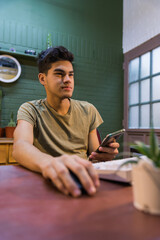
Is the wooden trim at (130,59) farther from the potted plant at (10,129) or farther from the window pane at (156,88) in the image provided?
the potted plant at (10,129)

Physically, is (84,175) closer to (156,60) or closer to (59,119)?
(59,119)

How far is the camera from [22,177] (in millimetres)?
744

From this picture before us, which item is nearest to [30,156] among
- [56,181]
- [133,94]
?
[56,181]

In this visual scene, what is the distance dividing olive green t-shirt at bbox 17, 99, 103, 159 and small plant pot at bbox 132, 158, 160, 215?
93 cm

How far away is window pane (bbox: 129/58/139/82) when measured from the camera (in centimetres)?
356

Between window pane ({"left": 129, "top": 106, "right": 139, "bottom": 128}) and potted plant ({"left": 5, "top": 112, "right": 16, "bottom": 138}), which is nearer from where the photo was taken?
potted plant ({"left": 5, "top": 112, "right": 16, "bottom": 138})

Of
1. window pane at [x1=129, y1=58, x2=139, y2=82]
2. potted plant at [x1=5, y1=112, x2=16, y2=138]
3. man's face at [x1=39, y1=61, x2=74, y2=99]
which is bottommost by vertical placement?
potted plant at [x1=5, y1=112, x2=16, y2=138]

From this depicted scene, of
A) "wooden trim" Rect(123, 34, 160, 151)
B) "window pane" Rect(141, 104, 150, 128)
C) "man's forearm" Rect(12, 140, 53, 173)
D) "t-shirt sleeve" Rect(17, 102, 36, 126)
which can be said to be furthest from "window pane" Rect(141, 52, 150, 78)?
"man's forearm" Rect(12, 140, 53, 173)

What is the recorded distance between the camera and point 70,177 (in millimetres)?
532

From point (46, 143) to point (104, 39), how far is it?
3.11 meters

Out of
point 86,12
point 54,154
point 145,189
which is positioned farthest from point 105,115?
point 145,189

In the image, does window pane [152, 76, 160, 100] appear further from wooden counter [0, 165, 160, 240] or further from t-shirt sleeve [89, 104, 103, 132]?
wooden counter [0, 165, 160, 240]

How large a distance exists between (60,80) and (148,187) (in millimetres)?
1135

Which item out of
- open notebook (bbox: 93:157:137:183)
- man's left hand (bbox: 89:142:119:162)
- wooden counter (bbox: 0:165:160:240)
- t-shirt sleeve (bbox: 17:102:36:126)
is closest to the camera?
wooden counter (bbox: 0:165:160:240)
